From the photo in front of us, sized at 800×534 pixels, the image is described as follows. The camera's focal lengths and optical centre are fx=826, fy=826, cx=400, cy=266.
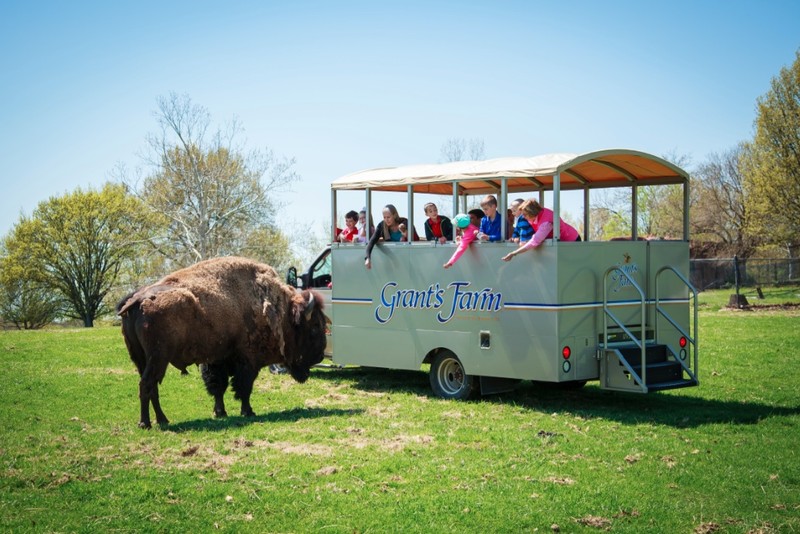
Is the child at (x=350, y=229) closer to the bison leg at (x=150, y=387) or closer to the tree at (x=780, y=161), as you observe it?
the bison leg at (x=150, y=387)

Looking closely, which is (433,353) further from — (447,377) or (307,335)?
(307,335)

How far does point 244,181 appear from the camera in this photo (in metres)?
43.0

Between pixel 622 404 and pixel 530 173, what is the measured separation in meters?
3.58

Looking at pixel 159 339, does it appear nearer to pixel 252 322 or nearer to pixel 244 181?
pixel 252 322

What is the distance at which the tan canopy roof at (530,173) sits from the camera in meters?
11.0

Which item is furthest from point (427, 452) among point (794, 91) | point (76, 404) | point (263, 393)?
point (794, 91)

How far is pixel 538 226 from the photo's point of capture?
10898 mm

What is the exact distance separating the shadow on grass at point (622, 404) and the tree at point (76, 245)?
35.8 metres

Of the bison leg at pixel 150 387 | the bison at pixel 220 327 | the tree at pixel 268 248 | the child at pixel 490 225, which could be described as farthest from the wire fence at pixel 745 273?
the bison leg at pixel 150 387

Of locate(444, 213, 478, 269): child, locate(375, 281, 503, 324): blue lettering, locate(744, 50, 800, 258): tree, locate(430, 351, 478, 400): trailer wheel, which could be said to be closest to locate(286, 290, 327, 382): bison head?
locate(375, 281, 503, 324): blue lettering

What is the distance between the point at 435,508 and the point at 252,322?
5.12 metres

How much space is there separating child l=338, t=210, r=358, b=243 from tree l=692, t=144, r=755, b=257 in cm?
4463

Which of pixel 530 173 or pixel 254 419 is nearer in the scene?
pixel 254 419

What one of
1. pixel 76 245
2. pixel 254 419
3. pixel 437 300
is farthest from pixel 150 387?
pixel 76 245
